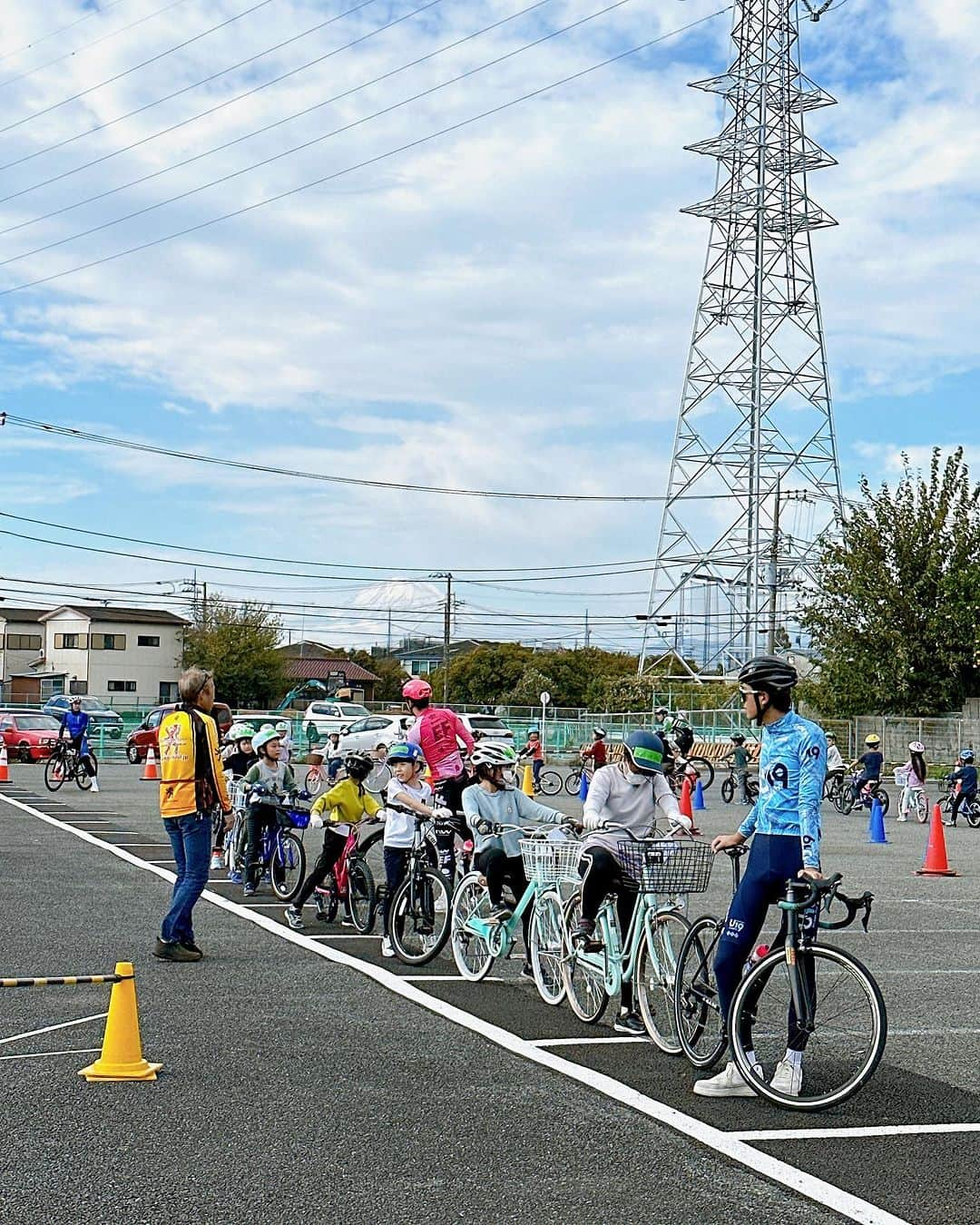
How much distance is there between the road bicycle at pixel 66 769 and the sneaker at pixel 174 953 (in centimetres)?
2091

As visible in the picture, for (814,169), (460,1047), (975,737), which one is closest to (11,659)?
(814,169)

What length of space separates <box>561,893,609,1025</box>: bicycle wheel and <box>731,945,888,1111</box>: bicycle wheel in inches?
53.5

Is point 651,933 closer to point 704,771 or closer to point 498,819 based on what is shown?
point 498,819

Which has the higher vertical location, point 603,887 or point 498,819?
point 498,819

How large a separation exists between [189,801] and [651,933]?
4.09 metres

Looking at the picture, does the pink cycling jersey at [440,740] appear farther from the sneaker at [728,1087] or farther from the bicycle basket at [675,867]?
the sneaker at [728,1087]

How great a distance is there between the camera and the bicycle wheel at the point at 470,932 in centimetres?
977

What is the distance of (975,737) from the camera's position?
48938mm

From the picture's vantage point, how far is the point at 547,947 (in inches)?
356

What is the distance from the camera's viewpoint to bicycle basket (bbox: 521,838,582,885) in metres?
8.54

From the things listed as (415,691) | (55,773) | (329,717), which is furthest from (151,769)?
(415,691)

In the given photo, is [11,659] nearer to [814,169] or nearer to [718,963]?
[814,169]

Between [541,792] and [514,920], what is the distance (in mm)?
25137

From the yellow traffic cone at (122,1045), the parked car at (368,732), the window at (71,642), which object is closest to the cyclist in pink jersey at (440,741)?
the yellow traffic cone at (122,1045)
